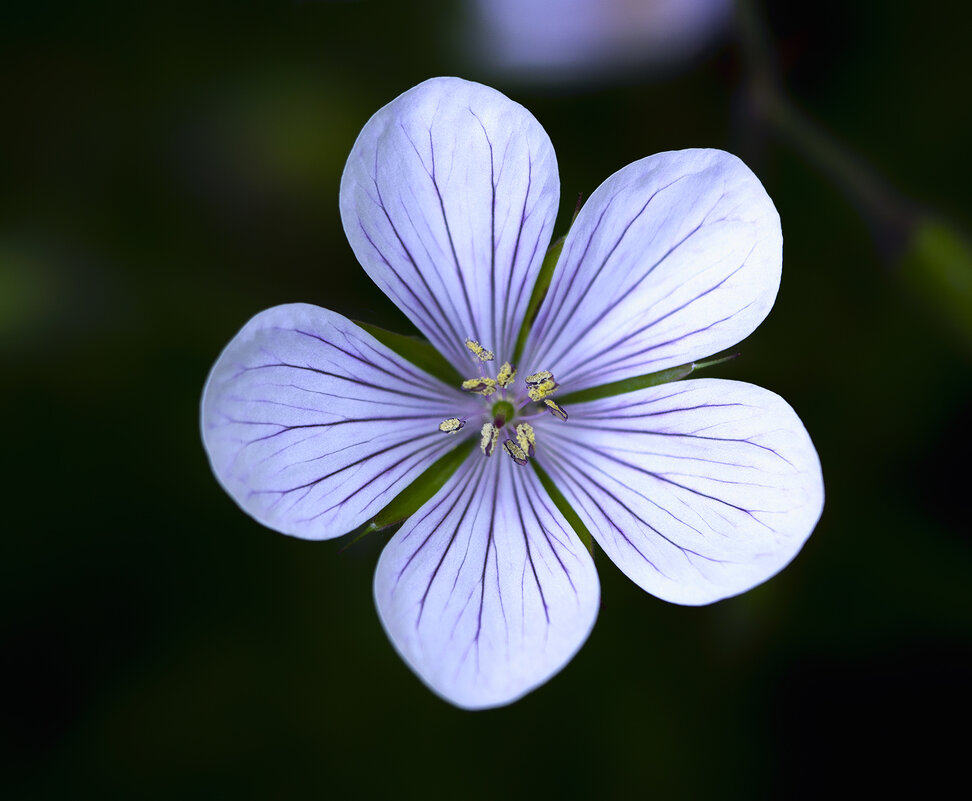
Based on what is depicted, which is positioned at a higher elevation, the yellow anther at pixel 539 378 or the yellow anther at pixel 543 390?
the yellow anther at pixel 539 378

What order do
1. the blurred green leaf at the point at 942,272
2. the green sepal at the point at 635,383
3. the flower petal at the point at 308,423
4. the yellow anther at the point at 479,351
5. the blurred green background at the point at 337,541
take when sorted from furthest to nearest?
the blurred green background at the point at 337,541, the blurred green leaf at the point at 942,272, the yellow anther at the point at 479,351, the green sepal at the point at 635,383, the flower petal at the point at 308,423

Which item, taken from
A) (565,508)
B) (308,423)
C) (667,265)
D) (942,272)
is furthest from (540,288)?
(942,272)

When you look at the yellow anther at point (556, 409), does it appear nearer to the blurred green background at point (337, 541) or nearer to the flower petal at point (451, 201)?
the flower petal at point (451, 201)

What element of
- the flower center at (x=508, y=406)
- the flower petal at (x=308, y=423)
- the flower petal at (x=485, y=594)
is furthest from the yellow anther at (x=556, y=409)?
the flower petal at (x=308, y=423)

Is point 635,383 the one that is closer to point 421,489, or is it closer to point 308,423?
point 421,489

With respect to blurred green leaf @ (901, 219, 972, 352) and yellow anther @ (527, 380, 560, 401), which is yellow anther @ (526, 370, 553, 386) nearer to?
yellow anther @ (527, 380, 560, 401)
